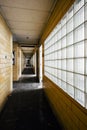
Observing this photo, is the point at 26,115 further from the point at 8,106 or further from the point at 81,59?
the point at 81,59

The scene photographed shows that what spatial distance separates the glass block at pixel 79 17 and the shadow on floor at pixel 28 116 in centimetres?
198

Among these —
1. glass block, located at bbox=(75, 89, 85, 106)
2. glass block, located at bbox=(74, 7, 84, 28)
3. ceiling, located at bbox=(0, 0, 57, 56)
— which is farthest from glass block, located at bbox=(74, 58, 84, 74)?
ceiling, located at bbox=(0, 0, 57, 56)

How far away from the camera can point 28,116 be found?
9.63ft

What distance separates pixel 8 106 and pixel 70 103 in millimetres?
2359

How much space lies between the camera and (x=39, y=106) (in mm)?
3615

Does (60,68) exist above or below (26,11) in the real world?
below

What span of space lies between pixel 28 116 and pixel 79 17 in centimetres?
248

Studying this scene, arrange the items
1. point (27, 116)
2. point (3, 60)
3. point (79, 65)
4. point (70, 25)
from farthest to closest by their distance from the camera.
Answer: point (3, 60), point (27, 116), point (70, 25), point (79, 65)

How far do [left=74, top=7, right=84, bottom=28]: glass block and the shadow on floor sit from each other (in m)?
1.98

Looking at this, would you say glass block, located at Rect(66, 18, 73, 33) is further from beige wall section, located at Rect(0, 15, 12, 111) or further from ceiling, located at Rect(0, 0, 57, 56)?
beige wall section, located at Rect(0, 15, 12, 111)

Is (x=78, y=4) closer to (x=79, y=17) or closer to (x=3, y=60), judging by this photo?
(x=79, y=17)

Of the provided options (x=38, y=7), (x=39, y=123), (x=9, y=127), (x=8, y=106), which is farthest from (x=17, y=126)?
(x=38, y=7)

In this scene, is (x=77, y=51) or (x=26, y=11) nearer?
(x=77, y=51)

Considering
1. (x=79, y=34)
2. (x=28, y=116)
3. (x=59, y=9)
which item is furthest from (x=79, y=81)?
(x=28, y=116)
